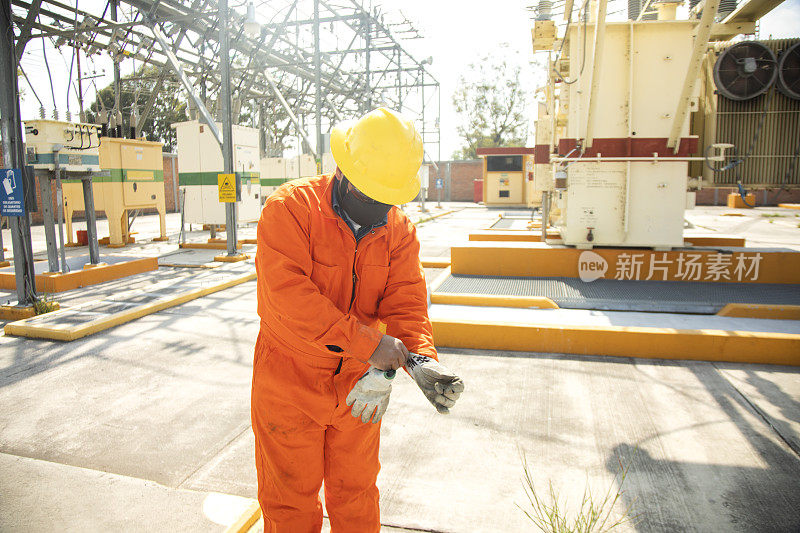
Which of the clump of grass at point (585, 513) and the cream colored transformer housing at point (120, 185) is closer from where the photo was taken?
the clump of grass at point (585, 513)

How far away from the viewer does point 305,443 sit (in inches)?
79.0

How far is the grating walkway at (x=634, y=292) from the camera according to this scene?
5477mm

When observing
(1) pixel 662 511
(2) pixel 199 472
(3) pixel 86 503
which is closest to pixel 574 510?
(1) pixel 662 511

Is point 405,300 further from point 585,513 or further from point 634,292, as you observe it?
point 634,292

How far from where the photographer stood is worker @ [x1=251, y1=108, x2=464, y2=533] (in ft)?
6.25

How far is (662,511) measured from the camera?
8.22ft

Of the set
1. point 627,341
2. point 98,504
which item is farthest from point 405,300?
point 627,341

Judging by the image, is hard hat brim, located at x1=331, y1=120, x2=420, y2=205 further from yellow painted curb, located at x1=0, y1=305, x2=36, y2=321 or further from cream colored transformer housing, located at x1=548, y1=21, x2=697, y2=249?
yellow painted curb, located at x1=0, y1=305, x2=36, y2=321

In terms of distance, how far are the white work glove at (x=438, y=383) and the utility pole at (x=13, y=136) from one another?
589 cm

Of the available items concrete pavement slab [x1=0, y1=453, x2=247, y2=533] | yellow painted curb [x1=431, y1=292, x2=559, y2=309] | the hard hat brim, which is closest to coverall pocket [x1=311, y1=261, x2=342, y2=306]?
the hard hat brim

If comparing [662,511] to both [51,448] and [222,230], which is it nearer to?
[51,448]

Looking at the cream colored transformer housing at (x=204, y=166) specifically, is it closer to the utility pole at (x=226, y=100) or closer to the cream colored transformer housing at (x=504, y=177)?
the utility pole at (x=226, y=100)

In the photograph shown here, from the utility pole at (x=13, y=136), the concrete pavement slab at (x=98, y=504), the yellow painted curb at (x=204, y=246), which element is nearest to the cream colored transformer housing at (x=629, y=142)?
the concrete pavement slab at (x=98, y=504)

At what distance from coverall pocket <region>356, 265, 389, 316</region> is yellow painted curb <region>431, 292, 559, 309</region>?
12.0ft
